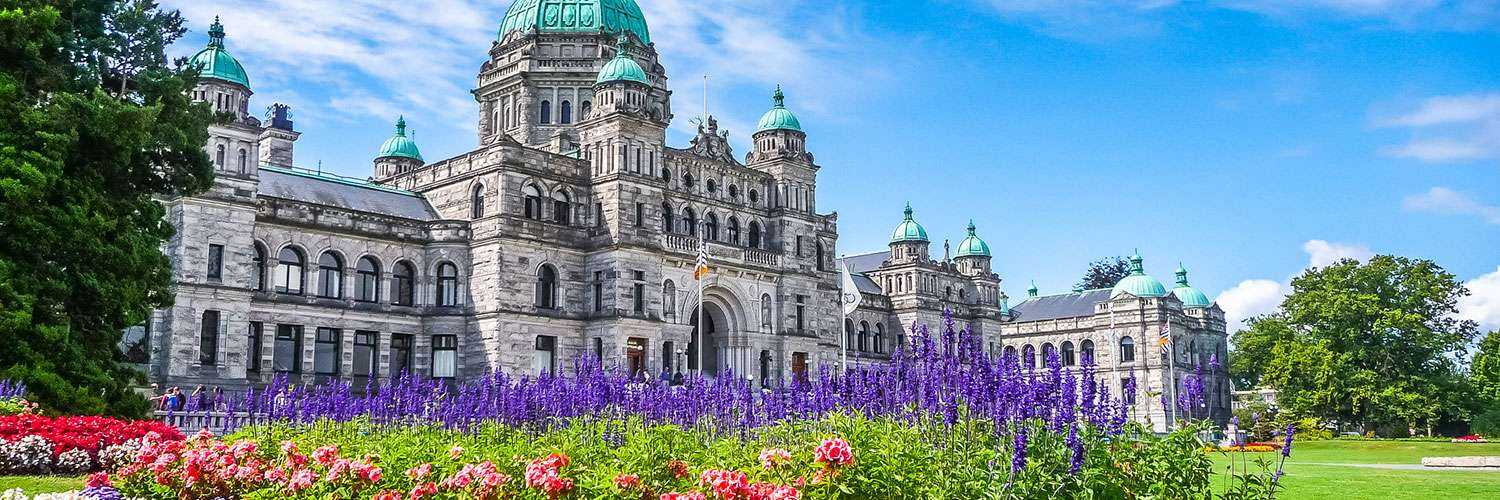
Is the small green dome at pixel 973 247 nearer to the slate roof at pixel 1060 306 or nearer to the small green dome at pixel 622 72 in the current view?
the slate roof at pixel 1060 306

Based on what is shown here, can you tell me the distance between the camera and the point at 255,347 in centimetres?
4081

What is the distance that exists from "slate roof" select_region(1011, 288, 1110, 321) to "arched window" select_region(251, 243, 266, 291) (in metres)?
58.3

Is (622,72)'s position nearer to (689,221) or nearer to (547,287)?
(689,221)

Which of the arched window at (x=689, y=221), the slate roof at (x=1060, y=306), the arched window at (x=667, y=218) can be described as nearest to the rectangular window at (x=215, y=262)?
the arched window at (x=667, y=218)

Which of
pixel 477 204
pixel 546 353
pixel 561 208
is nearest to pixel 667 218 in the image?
pixel 561 208

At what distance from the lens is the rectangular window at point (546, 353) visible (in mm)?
45188

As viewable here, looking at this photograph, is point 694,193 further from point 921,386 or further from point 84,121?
point 921,386

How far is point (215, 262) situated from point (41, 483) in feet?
77.4

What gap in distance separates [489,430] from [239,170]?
2438 cm

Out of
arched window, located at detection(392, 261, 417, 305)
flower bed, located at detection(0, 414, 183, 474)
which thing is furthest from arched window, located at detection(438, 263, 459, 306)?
flower bed, located at detection(0, 414, 183, 474)

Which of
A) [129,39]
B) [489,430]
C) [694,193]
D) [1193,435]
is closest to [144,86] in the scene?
[129,39]

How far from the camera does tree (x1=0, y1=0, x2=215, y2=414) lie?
2200 cm

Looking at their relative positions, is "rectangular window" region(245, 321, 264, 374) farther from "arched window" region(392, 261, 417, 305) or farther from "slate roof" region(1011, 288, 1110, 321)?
"slate roof" region(1011, 288, 1110, 321)

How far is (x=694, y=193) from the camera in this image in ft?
169
